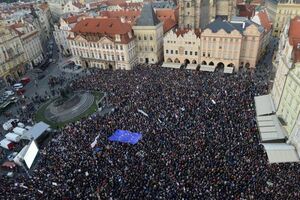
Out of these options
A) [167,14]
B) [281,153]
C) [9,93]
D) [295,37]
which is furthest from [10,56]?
[281,153]

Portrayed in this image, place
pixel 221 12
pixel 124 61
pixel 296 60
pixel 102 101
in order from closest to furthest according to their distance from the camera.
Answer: pixel 296 60, pixel 102 101, pixel 124 61, pixel 221 12

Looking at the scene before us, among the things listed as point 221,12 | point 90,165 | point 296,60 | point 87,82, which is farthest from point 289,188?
point 221,12

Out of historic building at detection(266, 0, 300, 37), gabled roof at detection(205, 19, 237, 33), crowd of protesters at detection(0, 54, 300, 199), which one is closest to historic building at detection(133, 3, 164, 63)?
gabled roof at detection(205, 19, 237, 33)

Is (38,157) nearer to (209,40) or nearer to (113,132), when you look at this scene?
(113,132)

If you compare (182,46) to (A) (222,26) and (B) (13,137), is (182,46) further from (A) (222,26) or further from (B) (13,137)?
(B) (13,137)

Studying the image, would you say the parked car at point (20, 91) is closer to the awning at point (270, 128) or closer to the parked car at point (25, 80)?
the parked car at point (25, 80)

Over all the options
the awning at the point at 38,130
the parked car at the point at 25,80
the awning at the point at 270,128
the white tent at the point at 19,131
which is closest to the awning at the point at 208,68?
the awning at the point at 270,128
